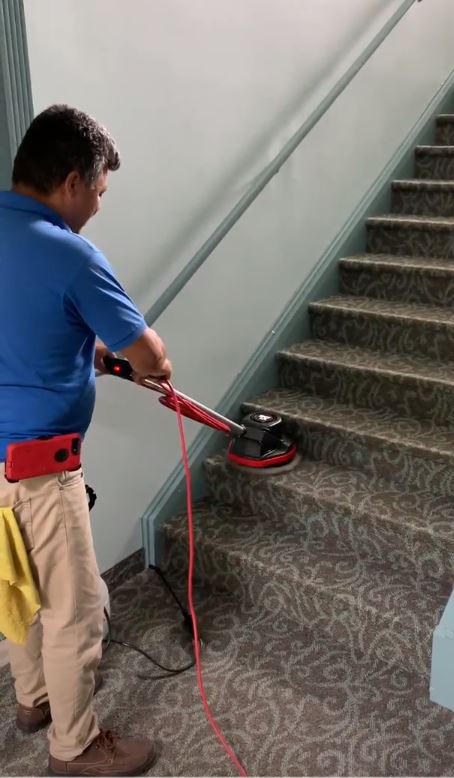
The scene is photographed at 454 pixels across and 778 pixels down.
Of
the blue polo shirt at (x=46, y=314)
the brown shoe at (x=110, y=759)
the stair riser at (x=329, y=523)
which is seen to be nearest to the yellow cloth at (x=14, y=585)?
the blue polo shirt at (x=46, y=314)

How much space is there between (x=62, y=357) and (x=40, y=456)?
22 centimetres

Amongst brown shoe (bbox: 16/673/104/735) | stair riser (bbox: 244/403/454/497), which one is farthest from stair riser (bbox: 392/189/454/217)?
brown shoe (bbox: 16/673/104/735)

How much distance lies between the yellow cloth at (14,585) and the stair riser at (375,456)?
1.37 m

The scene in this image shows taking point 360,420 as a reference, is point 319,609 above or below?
below

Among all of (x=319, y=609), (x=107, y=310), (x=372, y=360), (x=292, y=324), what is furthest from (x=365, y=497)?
(x=107, y=310)

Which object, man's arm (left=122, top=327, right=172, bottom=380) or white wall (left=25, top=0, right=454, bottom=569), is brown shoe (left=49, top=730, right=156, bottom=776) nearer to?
white wall (left=25, top=0, right=454, bottom=569)

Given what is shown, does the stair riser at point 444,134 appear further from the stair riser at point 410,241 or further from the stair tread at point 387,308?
the stair tread at point 387,308

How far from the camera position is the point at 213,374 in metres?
2.73

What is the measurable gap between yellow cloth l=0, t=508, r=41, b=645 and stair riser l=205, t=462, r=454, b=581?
1.10m

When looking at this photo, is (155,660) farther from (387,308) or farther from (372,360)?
(387,308)

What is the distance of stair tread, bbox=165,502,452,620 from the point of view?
2.06m

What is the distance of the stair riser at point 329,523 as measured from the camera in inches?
85.1

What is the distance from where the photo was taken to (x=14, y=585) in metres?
1.55

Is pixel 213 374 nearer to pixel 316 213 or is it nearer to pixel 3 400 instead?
pixel 316 213
